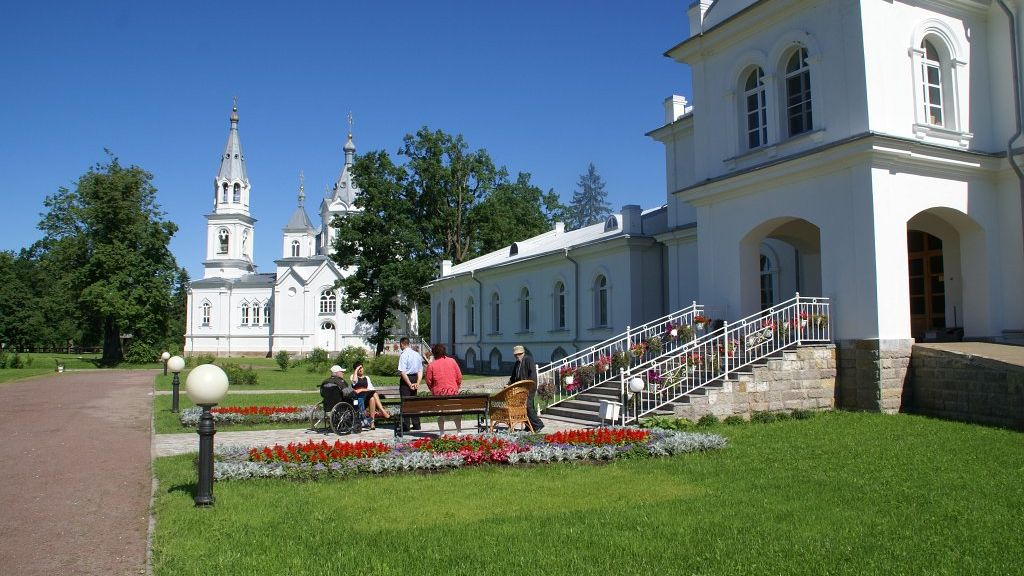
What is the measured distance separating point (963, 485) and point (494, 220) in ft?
130

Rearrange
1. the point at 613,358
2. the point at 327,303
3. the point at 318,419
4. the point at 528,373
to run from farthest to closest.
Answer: the point at 327,303, the point at 613,358, the point at 318,419, the point at 528,373

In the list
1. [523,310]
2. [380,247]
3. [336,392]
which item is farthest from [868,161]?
[380,247]

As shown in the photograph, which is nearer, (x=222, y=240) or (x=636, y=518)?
(x=636, y=518)

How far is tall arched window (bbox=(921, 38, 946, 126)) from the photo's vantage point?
47.5 feet

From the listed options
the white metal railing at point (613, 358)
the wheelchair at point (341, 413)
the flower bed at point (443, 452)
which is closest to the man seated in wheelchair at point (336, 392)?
the wheelchair at point (341, 413)

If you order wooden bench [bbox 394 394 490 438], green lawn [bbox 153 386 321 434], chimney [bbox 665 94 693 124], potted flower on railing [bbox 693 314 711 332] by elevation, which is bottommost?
green lawn [bbox 153 386 321 434]

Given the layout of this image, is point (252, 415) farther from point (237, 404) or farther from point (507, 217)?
point (507, 217)

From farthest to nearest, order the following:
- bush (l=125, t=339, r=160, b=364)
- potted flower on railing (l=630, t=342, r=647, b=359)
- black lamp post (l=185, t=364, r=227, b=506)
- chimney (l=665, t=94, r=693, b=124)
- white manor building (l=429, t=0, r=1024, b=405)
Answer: bush (l=125, t=339, r=160, b=364), chimney (l=665, t=94, r=693, b=124), potted flower on railing (l=630, t=342, r=647, b=359), white manor building (l=429, t=0, r=1024, b=405), black lamp post (l=185, t=364, r=227, b=506)

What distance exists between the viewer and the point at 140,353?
46.8 metres

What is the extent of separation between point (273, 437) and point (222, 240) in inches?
2544

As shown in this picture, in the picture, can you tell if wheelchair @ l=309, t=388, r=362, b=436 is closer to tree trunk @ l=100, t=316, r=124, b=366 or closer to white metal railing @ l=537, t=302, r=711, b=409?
white metal railing @ l=537, t=302, r=711, b=409

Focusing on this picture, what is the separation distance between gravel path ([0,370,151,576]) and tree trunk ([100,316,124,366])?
102ft

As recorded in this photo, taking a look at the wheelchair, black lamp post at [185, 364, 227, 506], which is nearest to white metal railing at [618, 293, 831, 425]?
the wheelchair

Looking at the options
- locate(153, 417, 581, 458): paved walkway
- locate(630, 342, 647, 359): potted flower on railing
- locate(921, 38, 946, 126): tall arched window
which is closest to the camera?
locate(153, 417, 581, 458): paved walkway
